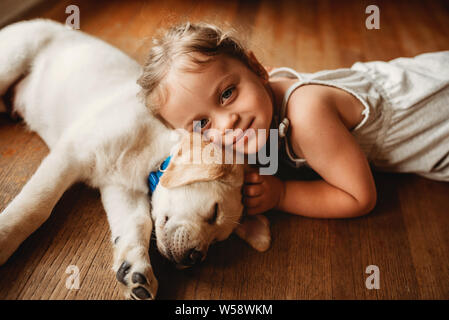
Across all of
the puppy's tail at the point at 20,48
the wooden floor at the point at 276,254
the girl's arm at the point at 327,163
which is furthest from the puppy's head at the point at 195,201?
the puppy's tail at the point at 20,48

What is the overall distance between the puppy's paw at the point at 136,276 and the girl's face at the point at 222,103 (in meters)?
0.36

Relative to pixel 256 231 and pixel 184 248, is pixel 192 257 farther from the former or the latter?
pixel 256 231

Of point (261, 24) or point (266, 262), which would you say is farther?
point (261, 24)

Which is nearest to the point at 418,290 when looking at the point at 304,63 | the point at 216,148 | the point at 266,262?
the point at 266,262

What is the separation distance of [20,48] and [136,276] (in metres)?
1.00

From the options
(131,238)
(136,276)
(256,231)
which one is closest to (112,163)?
(131,238)

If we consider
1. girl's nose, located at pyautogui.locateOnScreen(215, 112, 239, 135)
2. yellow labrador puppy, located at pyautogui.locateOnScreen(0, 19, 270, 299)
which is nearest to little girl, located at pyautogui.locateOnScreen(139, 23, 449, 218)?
girl's nose, located at pyautogui.locateOnScreen(215, 112, 239, 135)

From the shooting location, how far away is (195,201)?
0.82 metres

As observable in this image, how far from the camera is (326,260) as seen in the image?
0.93 meters

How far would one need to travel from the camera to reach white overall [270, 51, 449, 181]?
1066 millimetres

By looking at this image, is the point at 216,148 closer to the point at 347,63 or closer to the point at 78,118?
the point at 78,118

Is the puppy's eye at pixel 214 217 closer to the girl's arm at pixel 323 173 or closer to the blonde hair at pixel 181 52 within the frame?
the girl's arm at pixel 323 173

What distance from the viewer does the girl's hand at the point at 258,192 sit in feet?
3.07
